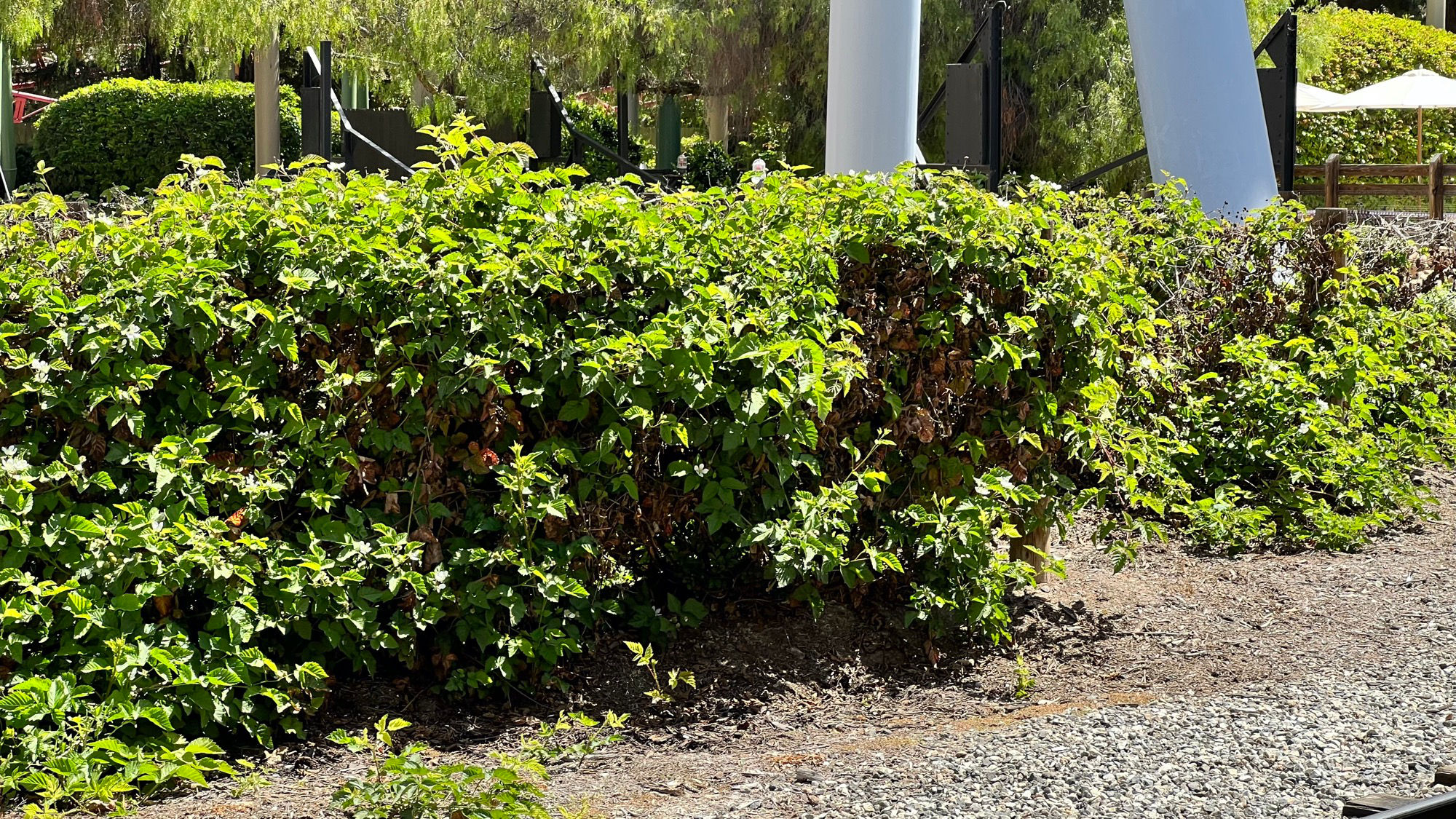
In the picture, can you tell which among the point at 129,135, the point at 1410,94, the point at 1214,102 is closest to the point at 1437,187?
the point at 1410,94

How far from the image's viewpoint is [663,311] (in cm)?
389

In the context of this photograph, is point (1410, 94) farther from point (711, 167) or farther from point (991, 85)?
point (991, 85)

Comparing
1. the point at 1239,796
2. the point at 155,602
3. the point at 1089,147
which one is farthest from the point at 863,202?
the point at 1089,147

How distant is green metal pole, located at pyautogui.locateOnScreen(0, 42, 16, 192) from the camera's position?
1936 centimetres

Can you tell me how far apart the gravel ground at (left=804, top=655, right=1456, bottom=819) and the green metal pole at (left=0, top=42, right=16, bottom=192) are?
18.7 m

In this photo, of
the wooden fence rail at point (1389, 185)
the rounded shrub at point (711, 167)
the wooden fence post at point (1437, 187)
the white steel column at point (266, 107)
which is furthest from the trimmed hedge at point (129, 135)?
the wooden fence post at point (1437, 187)

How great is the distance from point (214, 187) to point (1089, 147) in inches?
543

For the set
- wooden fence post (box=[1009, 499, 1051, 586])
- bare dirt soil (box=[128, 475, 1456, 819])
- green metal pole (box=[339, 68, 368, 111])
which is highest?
green metal pole (box=[339, 68, 368, 111])

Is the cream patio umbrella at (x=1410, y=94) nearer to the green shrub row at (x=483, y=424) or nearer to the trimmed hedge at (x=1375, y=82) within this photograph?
the trimmed hedge at (x=1375, y=82)

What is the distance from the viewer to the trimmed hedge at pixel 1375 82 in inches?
1021

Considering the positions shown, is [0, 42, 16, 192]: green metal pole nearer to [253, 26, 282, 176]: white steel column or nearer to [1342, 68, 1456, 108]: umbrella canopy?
[253, 26, 282, 176]: white steel column

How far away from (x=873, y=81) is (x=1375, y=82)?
22.3 meters

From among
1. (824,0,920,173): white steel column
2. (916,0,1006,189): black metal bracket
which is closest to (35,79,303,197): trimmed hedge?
(916,0,1006,189): black metal bracket

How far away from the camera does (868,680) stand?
418 centimetres
